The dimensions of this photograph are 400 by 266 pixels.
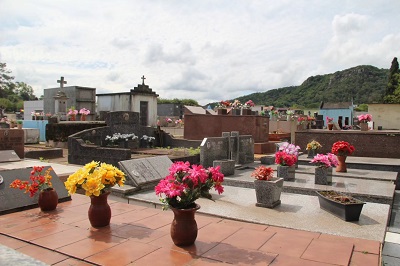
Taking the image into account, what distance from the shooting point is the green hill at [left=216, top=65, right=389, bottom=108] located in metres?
81.4

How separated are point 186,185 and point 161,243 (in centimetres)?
89

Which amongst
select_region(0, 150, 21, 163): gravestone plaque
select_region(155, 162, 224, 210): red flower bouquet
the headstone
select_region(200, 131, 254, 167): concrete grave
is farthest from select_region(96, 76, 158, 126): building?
select_region(155, 162, 224, 210): red flower bouquet

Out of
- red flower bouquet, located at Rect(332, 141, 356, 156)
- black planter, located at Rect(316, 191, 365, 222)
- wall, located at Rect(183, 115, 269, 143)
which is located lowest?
black planter, located at Rect(316, 191, 365, 222)

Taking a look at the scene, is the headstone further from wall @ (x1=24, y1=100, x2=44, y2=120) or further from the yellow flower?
wall @ (x1=24, y1=100, x2=44, y2=120)

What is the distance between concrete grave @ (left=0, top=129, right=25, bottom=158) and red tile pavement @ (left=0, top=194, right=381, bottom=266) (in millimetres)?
7189

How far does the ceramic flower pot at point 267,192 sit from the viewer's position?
6.24 meters

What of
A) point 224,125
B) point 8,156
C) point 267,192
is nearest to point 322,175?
point 267,192

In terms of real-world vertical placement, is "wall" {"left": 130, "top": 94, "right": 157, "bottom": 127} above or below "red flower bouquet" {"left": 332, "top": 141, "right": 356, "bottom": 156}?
above

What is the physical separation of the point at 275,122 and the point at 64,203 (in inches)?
828

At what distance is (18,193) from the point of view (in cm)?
583

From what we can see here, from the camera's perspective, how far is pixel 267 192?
247 inches

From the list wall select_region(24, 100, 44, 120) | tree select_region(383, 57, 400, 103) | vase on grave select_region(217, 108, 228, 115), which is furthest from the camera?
tree select_region(383, 57, 400, 103)

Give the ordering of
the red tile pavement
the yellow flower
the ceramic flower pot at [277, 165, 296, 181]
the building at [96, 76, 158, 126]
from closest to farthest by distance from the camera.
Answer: the red tile pavement
the yellow flower
the ceramic flower pot at [277, 165, 296, 181]
the building at [96, 76, 158, 126]

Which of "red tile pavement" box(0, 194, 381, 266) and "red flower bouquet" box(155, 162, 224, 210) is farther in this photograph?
"red flower bouquet" box(155, 162, 224, 210)
